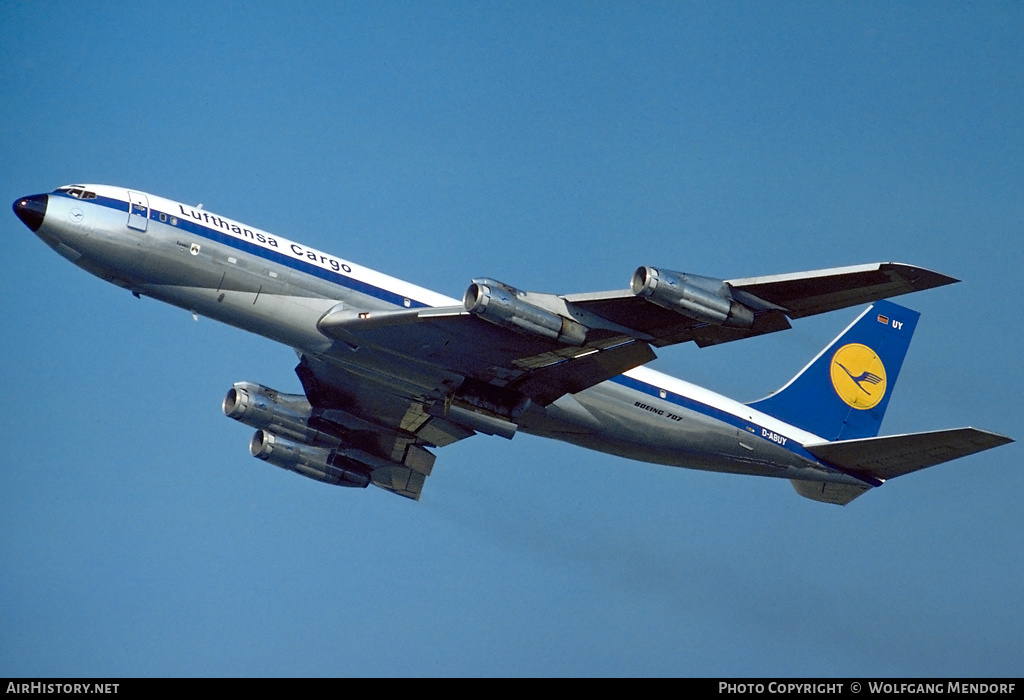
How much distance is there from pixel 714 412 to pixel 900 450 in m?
7.04

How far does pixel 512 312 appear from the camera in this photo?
3484cm

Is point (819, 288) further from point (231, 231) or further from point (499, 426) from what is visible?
point (231, 231)

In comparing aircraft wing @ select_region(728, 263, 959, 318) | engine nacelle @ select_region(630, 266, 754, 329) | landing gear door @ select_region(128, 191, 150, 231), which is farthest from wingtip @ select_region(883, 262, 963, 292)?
landing gear door @ select_region(128, 191, 150, 231)

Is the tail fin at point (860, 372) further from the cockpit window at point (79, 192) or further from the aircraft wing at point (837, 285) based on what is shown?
the cockpit window at point (79, 192)

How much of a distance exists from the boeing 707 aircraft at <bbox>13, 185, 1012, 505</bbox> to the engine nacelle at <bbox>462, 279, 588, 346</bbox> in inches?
2.1

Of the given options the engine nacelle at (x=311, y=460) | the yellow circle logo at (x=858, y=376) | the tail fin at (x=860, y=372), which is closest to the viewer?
the engine nacelle at (x=311, y=460)

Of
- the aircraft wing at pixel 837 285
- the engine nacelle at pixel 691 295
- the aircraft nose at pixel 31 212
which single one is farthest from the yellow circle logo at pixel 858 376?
the aircraft nose at pixel 31 212

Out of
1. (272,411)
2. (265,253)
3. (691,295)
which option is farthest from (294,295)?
(691,295)

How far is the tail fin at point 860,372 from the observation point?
47.9 metres

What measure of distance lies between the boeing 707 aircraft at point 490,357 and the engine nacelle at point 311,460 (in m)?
0.06

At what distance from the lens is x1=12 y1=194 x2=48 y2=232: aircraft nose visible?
120ft

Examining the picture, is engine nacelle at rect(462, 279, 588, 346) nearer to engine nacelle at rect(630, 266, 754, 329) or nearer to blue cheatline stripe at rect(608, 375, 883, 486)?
engine nacelle at rect(630, 266, 754, 329)

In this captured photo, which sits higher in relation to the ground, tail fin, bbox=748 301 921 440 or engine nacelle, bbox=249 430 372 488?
tail fin, bbox=748 301 921 440

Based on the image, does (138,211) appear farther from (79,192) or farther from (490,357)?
(490,357)
